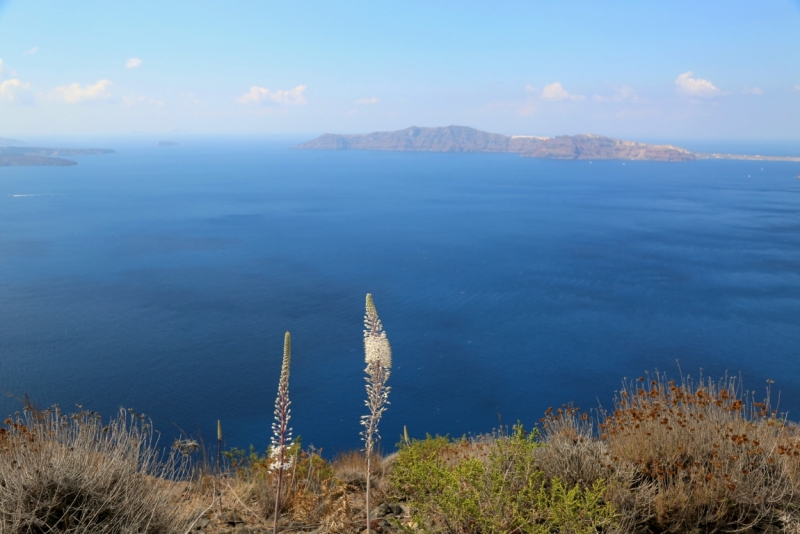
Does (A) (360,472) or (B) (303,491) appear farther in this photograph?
(A) (360,472)

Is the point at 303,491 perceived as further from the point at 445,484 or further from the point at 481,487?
the point at 481,487

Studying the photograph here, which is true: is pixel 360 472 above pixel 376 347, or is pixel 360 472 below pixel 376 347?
below

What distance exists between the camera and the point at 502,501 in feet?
11.4

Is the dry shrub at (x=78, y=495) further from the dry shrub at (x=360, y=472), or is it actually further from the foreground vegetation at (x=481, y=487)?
the dry shrub at (x=360, y=472)

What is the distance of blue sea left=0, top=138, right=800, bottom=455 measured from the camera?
86.7ft

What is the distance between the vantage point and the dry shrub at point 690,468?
152 inches

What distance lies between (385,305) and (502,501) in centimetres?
3464

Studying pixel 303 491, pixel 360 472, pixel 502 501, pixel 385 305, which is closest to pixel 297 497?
pixel 303 491

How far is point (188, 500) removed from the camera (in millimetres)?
4340

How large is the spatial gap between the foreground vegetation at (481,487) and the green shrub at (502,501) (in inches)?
0.5

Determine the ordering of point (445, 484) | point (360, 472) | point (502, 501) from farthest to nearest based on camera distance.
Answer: point (360, 472)
point (445, 484)
point (502, 501)

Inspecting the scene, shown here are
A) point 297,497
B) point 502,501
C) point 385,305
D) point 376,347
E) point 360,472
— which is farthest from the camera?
point 385,305

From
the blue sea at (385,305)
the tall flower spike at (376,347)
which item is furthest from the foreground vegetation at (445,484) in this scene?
the blue sea at (385,305)

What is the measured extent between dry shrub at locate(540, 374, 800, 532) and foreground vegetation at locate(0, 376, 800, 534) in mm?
10
